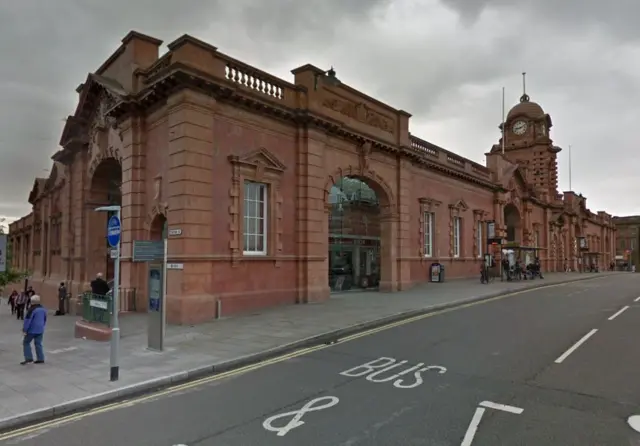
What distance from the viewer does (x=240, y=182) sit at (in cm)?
1552

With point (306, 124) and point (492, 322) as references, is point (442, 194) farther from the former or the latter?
point (492, 322)

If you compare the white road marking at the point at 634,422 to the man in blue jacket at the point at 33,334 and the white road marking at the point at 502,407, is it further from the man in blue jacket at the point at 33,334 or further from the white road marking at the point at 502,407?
the man in blue jacket at the point at 33,334

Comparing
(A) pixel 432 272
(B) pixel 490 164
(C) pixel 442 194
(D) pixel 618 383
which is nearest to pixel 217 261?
(D) pixel 618 383

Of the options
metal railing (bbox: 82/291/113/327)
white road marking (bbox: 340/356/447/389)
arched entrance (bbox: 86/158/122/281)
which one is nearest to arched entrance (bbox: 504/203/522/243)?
arched entrance (bbox: 86/158/122/281)

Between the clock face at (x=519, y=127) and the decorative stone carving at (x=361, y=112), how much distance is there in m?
35.7

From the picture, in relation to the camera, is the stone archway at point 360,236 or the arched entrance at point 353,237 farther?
the arched entrance at point 353,237

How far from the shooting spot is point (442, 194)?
28641 mm

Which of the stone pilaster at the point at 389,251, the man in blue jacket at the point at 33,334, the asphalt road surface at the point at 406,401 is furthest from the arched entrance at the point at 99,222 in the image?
the asphalt road surface at the point at 406,401

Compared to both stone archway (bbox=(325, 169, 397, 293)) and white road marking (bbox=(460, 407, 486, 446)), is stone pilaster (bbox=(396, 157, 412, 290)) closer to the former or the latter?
stone archway (bbox=(325, 169, 397, 293))

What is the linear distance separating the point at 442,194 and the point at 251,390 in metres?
23.5

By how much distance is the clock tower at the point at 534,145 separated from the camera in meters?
51.1

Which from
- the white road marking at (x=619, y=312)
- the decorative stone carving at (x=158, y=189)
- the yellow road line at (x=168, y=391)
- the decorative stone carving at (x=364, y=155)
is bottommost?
the yellow road line at (x=168, y=391)

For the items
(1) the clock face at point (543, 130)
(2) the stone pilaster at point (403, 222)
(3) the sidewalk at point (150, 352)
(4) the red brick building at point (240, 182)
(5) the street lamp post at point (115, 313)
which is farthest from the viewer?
(1) the clock face at point (543, 130)

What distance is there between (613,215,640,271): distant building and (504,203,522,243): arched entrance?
68051mm
